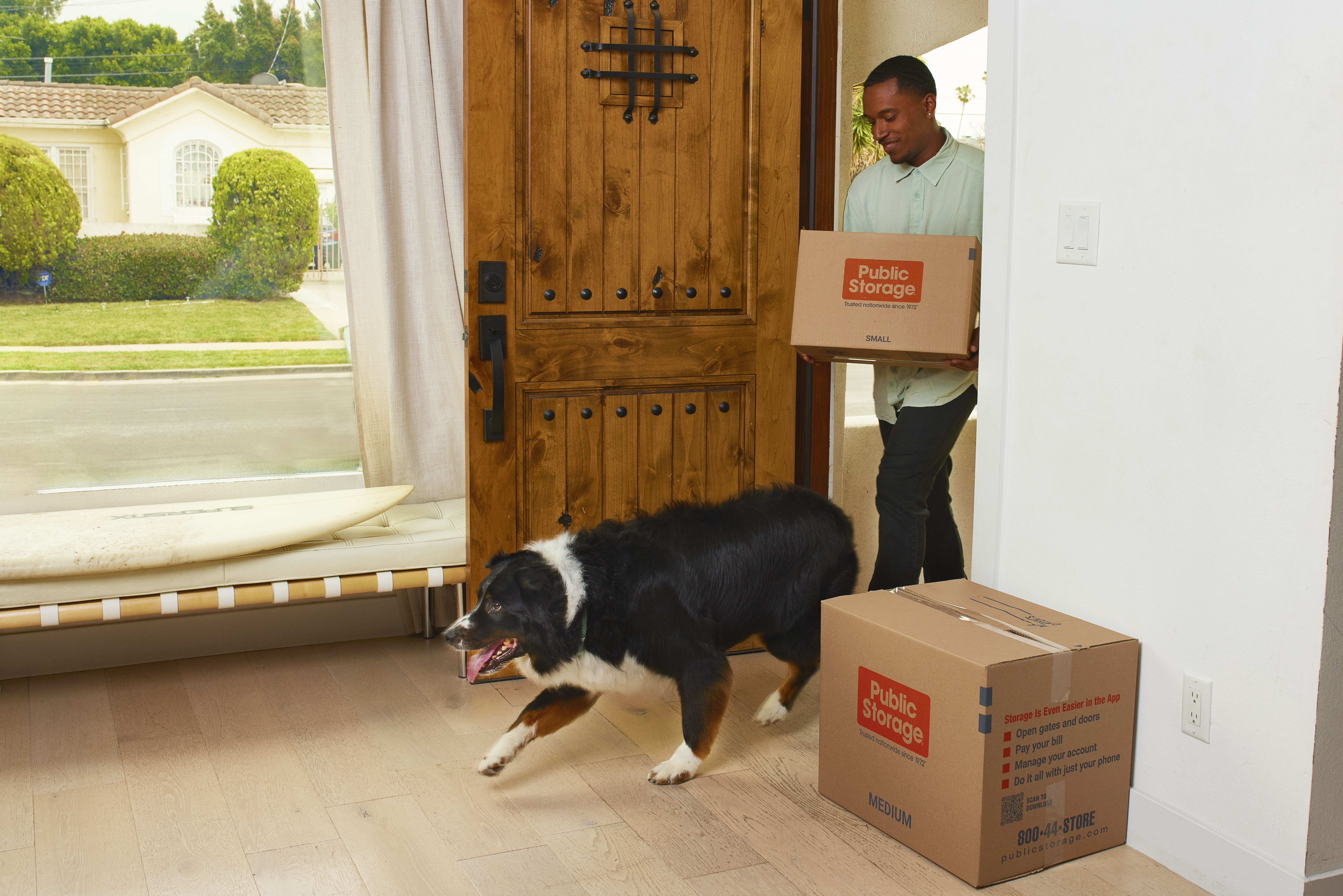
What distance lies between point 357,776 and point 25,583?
1.02 m

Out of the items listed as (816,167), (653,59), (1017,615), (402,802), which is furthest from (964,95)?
(402,802)

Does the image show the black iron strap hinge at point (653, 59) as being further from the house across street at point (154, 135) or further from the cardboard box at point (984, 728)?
the cardboard box at point (984, 728)

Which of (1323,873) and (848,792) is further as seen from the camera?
(848,792)

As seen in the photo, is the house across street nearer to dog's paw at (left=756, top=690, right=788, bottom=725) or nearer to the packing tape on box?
dog's paw at (left=756, top=690, right=788, bottom=725)

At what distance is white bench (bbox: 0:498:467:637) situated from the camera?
8.96 ft

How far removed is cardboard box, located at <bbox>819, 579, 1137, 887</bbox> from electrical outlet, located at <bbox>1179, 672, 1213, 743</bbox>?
11cm

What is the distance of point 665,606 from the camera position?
2.46 meters

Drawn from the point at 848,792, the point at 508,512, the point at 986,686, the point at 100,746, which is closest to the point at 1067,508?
the point at 986,686

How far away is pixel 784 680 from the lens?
2.91 meters

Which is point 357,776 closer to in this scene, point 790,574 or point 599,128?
point 790,574

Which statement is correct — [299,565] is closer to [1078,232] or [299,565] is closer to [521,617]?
[521,617]

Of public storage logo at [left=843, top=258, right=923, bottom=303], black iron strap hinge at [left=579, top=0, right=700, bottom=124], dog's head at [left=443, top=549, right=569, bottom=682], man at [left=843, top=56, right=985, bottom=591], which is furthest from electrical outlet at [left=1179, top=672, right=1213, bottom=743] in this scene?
black iron strap hinge at [left=579, top=0, right=700, bottom=124]

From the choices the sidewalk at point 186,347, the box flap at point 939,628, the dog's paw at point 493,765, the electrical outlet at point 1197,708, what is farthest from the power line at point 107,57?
the electrical outlet at point 1197,708

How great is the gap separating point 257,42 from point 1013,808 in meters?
3.00
